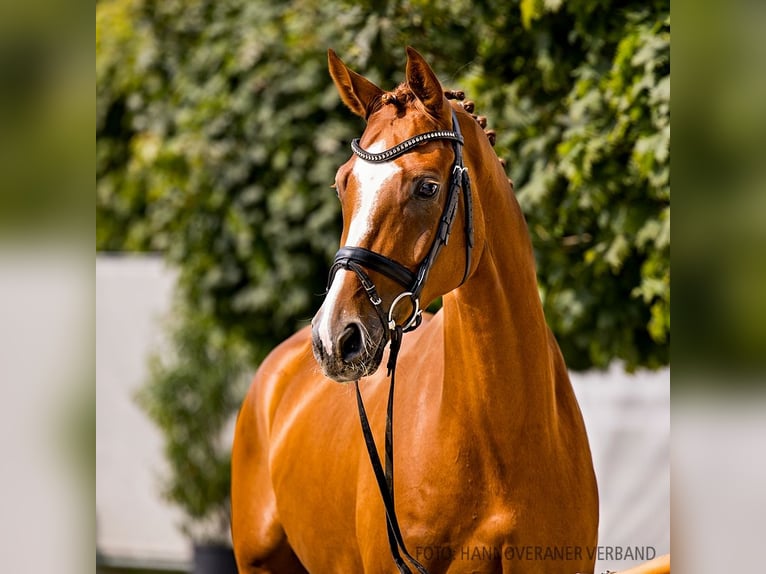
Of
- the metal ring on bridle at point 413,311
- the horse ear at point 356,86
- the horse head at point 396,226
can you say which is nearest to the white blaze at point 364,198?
the horse head at point 396,226

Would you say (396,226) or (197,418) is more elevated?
(396,226)

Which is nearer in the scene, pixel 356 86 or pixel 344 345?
pixel 344 345

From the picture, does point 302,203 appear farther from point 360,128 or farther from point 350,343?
point 350,343

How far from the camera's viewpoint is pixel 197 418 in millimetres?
7434

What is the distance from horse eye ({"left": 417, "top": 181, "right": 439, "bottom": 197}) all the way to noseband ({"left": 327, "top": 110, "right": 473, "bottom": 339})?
54 mm

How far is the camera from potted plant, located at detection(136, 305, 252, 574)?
738 cm

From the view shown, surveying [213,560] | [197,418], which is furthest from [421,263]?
[197,418]

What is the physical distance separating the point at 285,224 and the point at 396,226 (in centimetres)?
346

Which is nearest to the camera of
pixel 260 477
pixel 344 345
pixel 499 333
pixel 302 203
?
pixel 344 345

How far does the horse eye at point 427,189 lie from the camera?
2.23m

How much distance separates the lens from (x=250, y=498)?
151 inches
